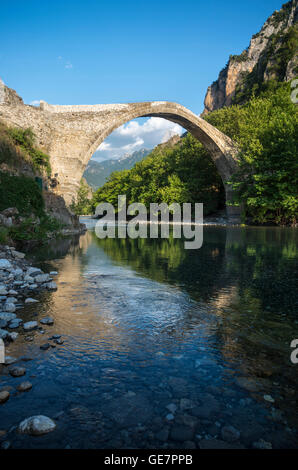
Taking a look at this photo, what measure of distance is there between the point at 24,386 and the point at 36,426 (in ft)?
1.61

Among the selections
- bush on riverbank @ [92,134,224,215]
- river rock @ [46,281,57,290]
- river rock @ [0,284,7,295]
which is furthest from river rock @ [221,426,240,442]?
bush on riverbank @ [92,134,224,215]

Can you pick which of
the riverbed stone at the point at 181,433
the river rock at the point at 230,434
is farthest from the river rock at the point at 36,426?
the river rock at the point at 230,434

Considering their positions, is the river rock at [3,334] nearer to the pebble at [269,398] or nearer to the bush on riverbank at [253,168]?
the pebble at [269,398]

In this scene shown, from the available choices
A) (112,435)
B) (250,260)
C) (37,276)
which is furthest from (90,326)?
(250,260)

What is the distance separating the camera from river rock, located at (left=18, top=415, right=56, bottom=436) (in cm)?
172

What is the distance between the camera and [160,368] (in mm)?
2455

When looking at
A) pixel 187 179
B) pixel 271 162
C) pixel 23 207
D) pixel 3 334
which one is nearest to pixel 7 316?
pixel 3 334

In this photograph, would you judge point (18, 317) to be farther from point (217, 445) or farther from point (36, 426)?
point (217, 445)

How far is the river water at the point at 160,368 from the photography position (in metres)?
1.77

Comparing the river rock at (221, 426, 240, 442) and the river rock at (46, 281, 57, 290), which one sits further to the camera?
the river rock at (46, 281, 57, 290)

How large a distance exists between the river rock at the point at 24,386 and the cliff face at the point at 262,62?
154 ft

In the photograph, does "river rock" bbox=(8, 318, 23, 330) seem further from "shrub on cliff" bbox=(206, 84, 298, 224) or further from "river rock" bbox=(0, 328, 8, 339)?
"shrub on cliff" bbox=(206, 84, 298, 224)

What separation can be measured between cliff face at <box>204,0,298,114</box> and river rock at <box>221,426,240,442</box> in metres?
46.7

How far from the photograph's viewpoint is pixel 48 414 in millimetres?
1878
